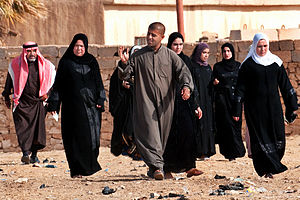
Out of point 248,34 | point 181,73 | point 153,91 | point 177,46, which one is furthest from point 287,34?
point 153,91

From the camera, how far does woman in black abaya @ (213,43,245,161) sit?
11.4 meters

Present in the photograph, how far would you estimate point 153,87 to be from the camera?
8.20m

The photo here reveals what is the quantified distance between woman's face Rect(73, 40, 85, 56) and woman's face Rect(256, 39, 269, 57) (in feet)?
6.33

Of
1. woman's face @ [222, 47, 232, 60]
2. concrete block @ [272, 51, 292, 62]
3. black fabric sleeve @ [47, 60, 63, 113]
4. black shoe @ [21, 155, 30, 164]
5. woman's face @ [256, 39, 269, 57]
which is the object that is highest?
woman's face @ [256, 39, 269, 57]

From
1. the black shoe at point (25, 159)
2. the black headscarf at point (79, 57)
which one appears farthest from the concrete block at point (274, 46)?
the black headscarf at point (79, 57)

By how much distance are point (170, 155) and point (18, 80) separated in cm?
361

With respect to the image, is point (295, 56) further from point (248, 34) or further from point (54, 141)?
point (54, 141)

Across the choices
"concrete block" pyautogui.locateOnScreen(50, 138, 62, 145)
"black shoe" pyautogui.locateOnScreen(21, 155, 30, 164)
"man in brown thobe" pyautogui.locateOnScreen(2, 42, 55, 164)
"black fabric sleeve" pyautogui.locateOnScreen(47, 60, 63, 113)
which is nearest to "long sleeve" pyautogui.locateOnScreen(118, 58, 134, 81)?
"black fabric sleeve" pyautogui.locateOnScreen(47, 60, 63, 113)

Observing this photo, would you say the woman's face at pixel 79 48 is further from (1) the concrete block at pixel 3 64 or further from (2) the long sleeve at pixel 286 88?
(1) the concrete block at pixel 3 64

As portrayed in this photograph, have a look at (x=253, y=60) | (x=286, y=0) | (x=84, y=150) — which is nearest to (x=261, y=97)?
(x=253, y=60)

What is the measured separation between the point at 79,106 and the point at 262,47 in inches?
82.0

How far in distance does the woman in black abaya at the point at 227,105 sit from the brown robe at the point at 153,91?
311 centimetres

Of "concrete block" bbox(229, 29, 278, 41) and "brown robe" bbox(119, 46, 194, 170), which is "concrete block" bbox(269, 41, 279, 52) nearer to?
"concrete block" bbox(229, 29, 278, 41)

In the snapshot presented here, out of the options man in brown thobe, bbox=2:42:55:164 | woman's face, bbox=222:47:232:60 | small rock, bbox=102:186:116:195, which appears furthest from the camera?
woman's face, bbox=222:47:232:60
